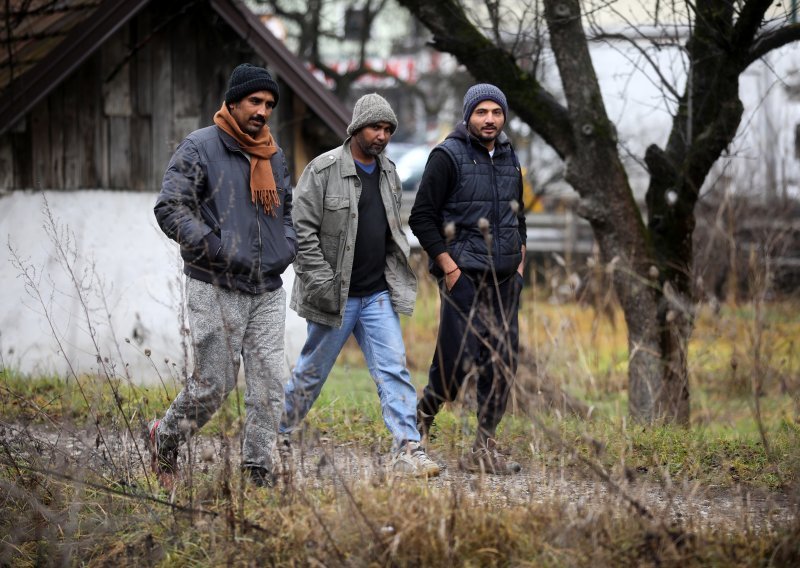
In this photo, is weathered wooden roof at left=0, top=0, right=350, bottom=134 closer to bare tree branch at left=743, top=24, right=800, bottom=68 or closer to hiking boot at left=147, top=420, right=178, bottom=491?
bare tree branch at left=743, top=24, right=800, bottom=68

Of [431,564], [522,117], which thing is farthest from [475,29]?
[431,564]

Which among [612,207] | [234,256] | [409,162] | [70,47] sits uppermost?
[70,47]

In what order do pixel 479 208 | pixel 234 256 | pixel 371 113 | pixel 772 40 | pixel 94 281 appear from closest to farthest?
1. pixel 234 256
2. pixel 371 113
3. pixel 479 208
4. pixel 772 40
5. pixel 94 281

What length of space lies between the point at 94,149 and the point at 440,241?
521cm

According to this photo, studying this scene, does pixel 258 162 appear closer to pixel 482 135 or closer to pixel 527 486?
pixel 482 135

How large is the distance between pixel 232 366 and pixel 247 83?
→ 1.40 meters

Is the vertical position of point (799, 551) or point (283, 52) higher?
point (283, 52)

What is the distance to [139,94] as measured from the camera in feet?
33.4

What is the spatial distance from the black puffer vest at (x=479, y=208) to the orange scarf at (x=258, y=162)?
110cm

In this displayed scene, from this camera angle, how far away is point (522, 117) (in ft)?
27.8

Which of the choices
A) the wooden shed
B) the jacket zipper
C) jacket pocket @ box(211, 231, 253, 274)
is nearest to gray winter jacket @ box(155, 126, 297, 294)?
jacket pocket @ box(211, 231, 253, 274)

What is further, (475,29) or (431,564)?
(475,29)

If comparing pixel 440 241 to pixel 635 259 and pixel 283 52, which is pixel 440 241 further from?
pixel 283 52

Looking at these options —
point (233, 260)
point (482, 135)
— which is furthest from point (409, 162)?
point (233, 260)
